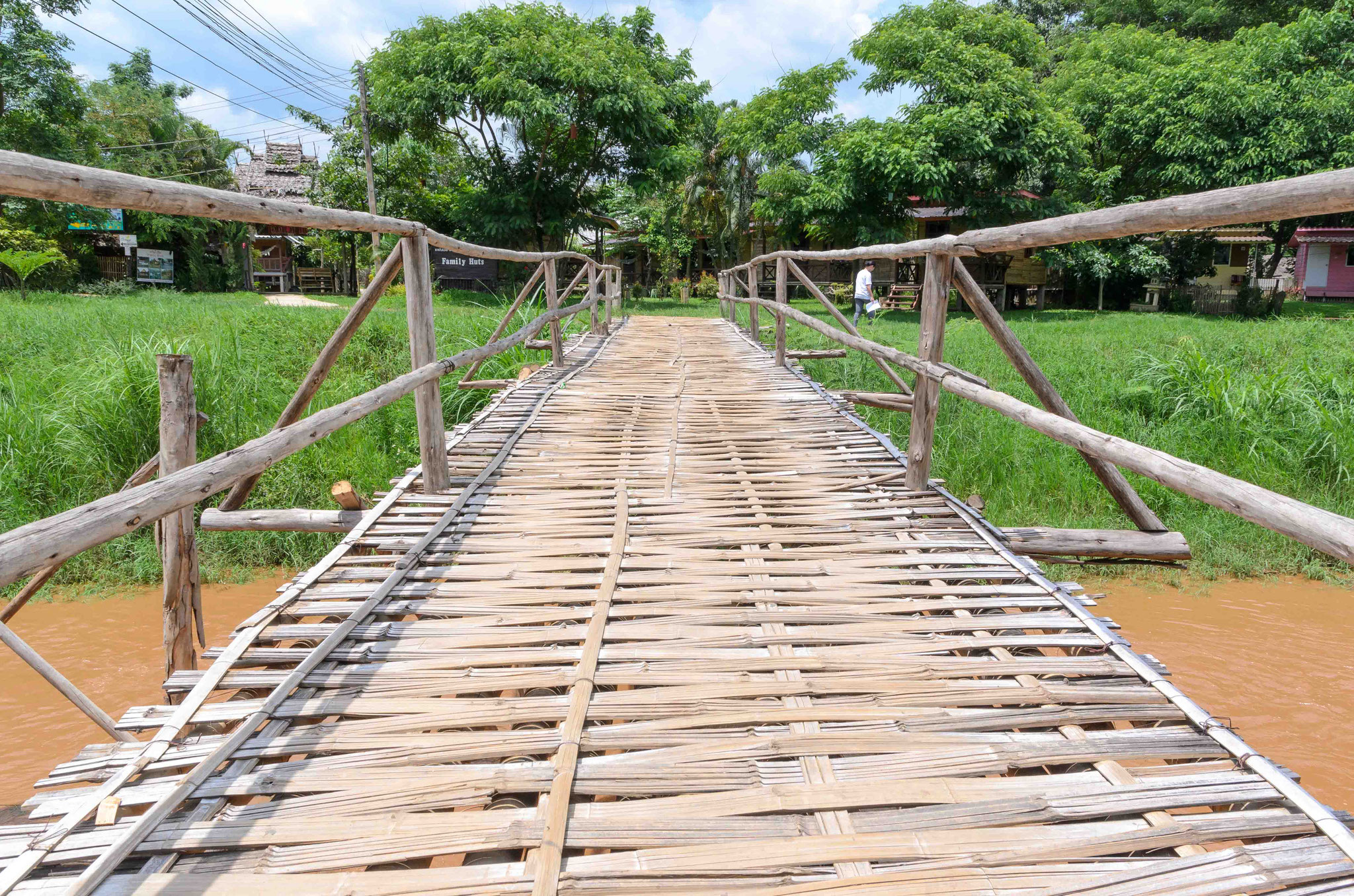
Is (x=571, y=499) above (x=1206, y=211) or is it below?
below

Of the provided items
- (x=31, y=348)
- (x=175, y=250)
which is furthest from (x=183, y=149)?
(x=31, y=348)

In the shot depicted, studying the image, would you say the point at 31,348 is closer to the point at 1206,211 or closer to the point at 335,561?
the point at 335,561

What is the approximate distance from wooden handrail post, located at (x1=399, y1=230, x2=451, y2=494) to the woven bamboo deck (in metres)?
0.38

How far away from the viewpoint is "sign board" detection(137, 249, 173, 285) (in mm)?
20297

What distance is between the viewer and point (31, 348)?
793 cm

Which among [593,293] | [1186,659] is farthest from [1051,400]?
[593,293]

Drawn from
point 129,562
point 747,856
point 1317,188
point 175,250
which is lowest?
point 129,562

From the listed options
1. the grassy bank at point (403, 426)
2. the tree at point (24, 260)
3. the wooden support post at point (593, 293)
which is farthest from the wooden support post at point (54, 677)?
the tree at point (24, 260)

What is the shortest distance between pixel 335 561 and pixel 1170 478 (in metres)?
2.34

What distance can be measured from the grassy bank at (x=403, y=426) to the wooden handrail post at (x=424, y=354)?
2796mm

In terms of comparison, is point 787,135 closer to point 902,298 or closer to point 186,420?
point 902,298

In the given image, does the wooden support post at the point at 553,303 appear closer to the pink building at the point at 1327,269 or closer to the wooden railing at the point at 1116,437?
the wooden railing at the point at 1116,437

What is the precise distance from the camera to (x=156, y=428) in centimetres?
587

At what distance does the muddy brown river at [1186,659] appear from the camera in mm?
3756
